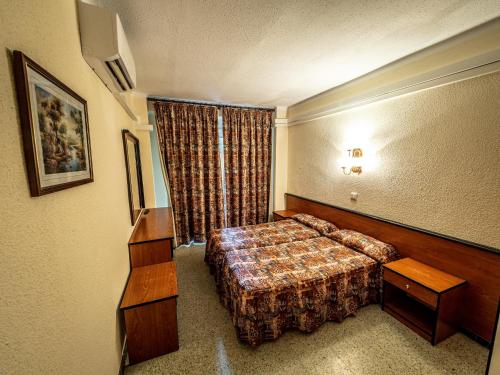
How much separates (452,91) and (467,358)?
2.15 meters

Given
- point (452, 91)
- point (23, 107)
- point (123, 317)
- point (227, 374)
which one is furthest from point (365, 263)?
point (23, 107)

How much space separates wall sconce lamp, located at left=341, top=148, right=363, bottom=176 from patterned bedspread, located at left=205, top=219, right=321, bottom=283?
0.96 meters

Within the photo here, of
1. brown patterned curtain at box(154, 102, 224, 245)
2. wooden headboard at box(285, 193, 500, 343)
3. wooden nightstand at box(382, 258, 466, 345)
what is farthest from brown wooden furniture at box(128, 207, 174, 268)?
wooden headboard at box(285, 193, 500, 343)

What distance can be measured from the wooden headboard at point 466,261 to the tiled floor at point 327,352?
0.68 ft

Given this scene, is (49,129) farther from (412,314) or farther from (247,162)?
(247,162)

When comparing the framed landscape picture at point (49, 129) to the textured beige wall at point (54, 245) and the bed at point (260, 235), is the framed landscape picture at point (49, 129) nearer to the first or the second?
the textured beige wall at point (54, 245)

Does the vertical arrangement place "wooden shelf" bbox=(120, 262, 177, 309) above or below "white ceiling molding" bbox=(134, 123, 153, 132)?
below

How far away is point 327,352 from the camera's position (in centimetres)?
167

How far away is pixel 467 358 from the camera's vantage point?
1.60 metres

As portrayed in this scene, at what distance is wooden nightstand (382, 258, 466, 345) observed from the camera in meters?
1.69

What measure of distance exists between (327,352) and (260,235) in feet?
4.80

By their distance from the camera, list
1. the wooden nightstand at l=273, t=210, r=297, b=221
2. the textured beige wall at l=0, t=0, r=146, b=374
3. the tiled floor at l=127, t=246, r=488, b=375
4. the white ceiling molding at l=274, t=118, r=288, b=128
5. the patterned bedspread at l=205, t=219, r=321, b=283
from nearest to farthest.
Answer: the textured beige wall at l=0, t=0, r=146, b=374 → the tiled floor at l=127, t=246, r=488, b=375 → the patterned bedspread at l=205, t=219, r=321, b=283 → the wooden nightstand at l=273, t=210, r=297, b=221 → the white ceiling molding at l=274, t=118, r=288, b=128

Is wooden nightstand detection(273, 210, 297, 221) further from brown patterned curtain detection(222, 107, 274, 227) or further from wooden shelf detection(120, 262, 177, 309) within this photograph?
wooden shelf detection(120, 262, 177, 309)

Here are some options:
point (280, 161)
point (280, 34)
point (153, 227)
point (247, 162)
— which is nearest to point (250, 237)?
point (153, 227)
